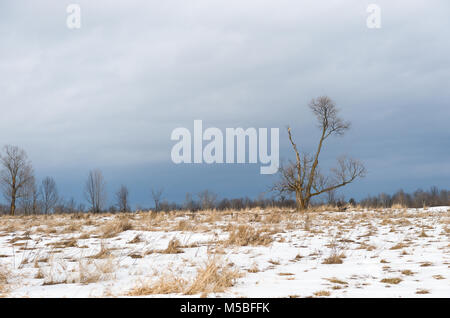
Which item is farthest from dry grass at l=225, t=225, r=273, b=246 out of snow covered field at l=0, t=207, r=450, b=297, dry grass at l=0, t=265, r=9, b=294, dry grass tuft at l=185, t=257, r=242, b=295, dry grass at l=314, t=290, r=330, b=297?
dry grass at l=0, t=265, r=9, b=294

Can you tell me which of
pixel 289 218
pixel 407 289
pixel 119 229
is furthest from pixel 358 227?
pixel 119 229

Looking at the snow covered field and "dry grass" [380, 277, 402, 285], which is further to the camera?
"dry grass" [380, 277, 402, 285]

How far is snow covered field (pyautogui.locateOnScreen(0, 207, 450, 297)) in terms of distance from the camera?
451 cm

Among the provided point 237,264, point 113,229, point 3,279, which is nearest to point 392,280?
point 237,264

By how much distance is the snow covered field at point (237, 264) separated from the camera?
4508 mm

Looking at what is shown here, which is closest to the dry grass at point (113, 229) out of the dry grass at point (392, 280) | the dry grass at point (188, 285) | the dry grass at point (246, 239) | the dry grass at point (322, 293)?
the dry grass at point (246, 239)

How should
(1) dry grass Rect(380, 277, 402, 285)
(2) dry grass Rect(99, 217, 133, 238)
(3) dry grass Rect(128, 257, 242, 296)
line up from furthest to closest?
(2) dry grass Rect(99, 217, 133, 238) < (1) dry grass Rect(380, 277, 402, 285) < (3) dry grass Rect(128, 257, 242, 296)

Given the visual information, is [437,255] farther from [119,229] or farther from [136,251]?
[119,229]

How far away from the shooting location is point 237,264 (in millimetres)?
6496

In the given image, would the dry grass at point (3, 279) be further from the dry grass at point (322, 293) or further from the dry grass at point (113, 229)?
the dry grass at point (113, 229)

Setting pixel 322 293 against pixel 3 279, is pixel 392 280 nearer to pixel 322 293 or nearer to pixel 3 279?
pixel 322 293

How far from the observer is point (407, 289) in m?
4.53

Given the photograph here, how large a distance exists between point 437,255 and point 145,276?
5.87 metres

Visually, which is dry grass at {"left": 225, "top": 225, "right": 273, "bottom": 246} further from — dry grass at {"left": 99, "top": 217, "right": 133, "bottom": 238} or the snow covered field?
dry grass at {"left": 99, "top": 217, "right": 133, "bottom": 238}
